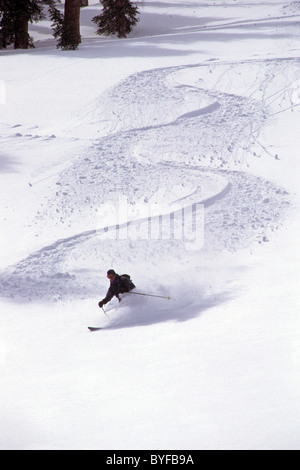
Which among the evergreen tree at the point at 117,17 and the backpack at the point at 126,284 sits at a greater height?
the evergreen tree at the point at 117,17

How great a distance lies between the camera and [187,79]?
21594 mm

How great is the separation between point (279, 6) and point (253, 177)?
17.8 m

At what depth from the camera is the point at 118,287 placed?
11.7 meters

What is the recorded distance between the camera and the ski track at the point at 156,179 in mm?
14172

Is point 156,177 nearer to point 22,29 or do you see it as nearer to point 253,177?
point 253,177

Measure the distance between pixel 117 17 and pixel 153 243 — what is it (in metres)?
17.2

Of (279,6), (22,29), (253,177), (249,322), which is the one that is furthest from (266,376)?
(279,6)

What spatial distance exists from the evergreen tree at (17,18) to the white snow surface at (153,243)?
160cm

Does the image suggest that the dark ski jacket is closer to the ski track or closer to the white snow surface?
the white snow surface

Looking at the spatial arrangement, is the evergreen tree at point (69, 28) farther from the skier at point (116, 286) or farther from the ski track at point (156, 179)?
the skier at point (116, 286)

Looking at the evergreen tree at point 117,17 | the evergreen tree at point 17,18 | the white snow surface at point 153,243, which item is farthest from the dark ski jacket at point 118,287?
the evergreen tree at point 117,17

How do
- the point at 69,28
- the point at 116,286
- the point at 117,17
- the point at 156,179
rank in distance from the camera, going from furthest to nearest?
the point at 117,17, the point at 69,28, the point at 156,179, the point at 116,286

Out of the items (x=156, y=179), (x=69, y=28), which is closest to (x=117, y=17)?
(x=69, y=28)

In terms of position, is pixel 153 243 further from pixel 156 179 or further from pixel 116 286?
pixel 116 286
